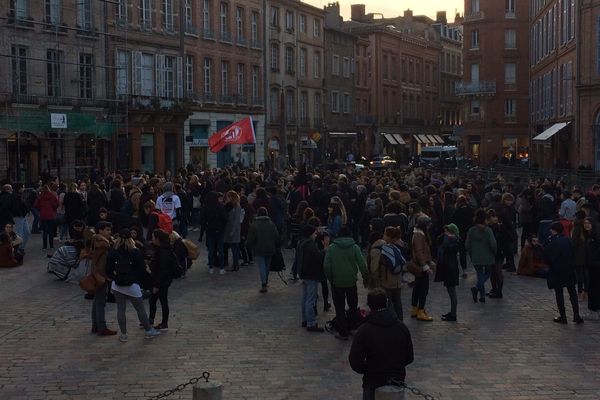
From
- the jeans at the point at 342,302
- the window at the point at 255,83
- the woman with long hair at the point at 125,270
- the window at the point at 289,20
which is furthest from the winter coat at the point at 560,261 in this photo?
the window at the point at 289,20

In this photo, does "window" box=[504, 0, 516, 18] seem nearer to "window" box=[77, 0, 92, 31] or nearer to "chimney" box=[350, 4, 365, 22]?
"chimney" box=[350, 4, 365, 22]

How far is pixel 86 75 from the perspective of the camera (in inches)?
1545

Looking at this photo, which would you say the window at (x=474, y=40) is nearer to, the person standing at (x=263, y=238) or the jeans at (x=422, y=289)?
the person standing at (x=263, y=238)

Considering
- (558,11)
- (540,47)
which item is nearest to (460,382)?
(558,11)

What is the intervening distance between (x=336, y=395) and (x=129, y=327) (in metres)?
4.43

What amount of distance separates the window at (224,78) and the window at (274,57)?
6343 millimetres

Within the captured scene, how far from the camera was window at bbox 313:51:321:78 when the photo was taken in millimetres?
63472

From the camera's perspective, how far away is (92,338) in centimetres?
1176

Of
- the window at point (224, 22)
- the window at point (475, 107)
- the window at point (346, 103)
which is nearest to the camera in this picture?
the window at point (224, 22)

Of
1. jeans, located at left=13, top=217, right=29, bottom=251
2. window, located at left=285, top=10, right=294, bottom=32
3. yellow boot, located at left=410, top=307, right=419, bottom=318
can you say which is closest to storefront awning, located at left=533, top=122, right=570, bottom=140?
window, located at left=285, top=10, right=294, bottom=32

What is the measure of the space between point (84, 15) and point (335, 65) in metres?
31.4

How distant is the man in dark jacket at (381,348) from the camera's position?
7.05 meters

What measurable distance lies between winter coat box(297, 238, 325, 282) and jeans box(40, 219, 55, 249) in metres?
9.89

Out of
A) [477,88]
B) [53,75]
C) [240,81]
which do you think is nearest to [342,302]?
[53,75]
